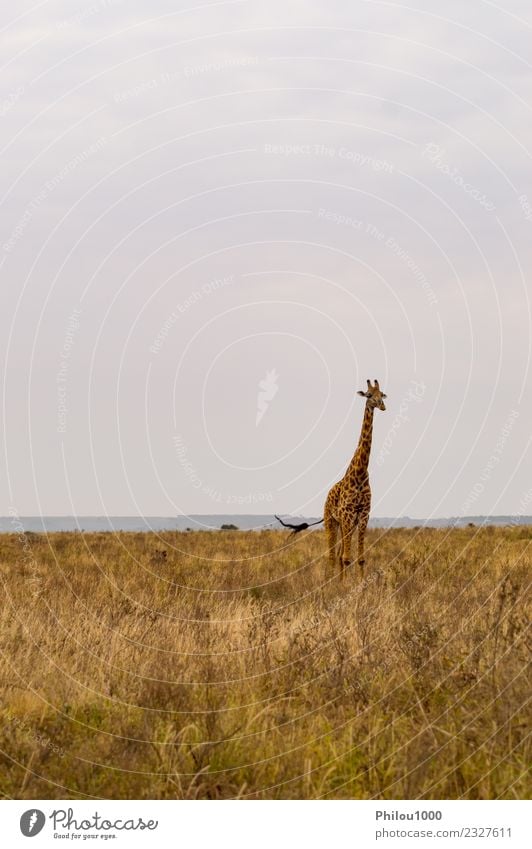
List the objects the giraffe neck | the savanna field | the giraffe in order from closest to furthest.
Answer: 1. the savanna field
2. the giraffe
3. the giraffe neck

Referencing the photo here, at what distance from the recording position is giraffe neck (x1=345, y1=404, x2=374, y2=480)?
50.5 feet

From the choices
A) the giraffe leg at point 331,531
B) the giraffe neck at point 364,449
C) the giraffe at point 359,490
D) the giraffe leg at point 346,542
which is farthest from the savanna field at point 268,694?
the giraffe leg at point 331,531

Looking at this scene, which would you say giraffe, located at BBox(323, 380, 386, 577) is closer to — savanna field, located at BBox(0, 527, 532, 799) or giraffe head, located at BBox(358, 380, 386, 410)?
giraffe head, located at BBox(358, 380, 386, 410)

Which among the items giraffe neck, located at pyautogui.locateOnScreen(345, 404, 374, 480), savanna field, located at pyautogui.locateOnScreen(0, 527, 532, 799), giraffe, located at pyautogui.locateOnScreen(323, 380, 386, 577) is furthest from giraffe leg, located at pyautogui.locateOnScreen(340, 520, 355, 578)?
savanna field, located at pyautogui.locateOnScreen(0, 527, 532, 799)

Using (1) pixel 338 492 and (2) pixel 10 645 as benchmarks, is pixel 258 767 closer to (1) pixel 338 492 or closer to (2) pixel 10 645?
(2) pixel 10 645

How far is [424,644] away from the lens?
316 inches

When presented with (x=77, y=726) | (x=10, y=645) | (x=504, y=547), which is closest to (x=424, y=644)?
(x=77, y=726)

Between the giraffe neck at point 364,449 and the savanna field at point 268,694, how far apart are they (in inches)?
107

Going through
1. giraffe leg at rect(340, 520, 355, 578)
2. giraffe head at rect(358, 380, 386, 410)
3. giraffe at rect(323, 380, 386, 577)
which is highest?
giraffe head at rect(358, 380, 386, 410)

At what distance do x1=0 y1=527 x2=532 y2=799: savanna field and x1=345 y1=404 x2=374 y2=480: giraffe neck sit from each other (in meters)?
2.71

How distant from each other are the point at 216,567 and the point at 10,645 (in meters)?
8.05

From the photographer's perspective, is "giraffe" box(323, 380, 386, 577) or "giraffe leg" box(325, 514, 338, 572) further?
"giraffe leg" box(325, 514, 338, 572)

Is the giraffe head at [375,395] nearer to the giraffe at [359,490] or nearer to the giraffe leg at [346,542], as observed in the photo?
the giraffe at [359,490]

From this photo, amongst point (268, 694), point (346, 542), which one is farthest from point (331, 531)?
point (268, 694)
